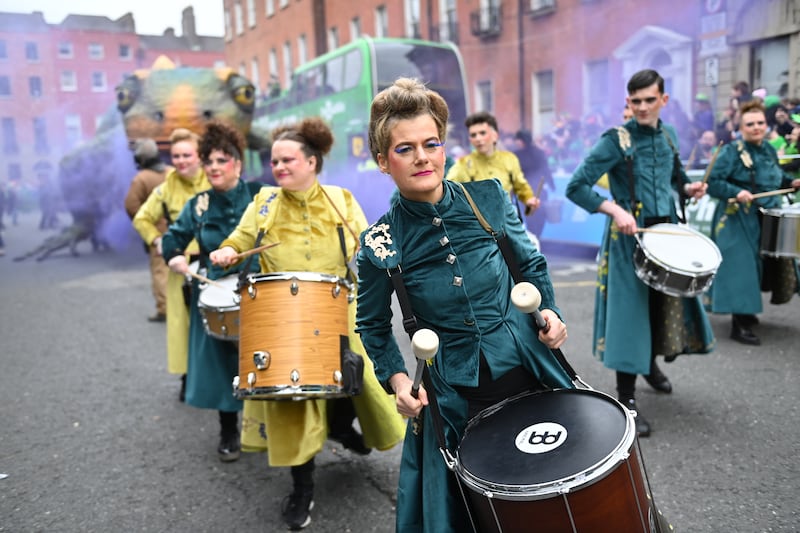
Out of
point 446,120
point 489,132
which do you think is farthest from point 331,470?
point 489,132

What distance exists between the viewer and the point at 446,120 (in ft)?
7.82

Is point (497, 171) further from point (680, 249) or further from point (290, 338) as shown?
point (290, 338)

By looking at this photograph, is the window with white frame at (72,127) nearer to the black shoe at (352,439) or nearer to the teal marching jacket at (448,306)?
the black shoe at (352,439)

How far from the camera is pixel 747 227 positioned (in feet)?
20.6

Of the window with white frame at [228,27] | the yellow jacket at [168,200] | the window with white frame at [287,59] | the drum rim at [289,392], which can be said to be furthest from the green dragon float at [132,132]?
the window with white frame at [228,27]

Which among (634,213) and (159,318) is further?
(159,318)

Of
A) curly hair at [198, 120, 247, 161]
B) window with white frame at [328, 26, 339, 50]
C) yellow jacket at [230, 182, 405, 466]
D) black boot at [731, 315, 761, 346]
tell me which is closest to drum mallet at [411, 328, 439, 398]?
yellow jacket at [230, 182, 405, 466]

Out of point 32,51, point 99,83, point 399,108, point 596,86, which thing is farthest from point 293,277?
point 99,83

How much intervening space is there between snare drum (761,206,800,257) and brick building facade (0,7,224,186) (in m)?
13.7

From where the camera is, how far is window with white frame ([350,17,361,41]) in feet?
88.0

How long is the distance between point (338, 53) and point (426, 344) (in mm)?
14913

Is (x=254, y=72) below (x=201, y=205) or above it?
above

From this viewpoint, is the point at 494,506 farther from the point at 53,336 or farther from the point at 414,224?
the point at 53,336

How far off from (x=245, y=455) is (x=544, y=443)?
2.95 meters
